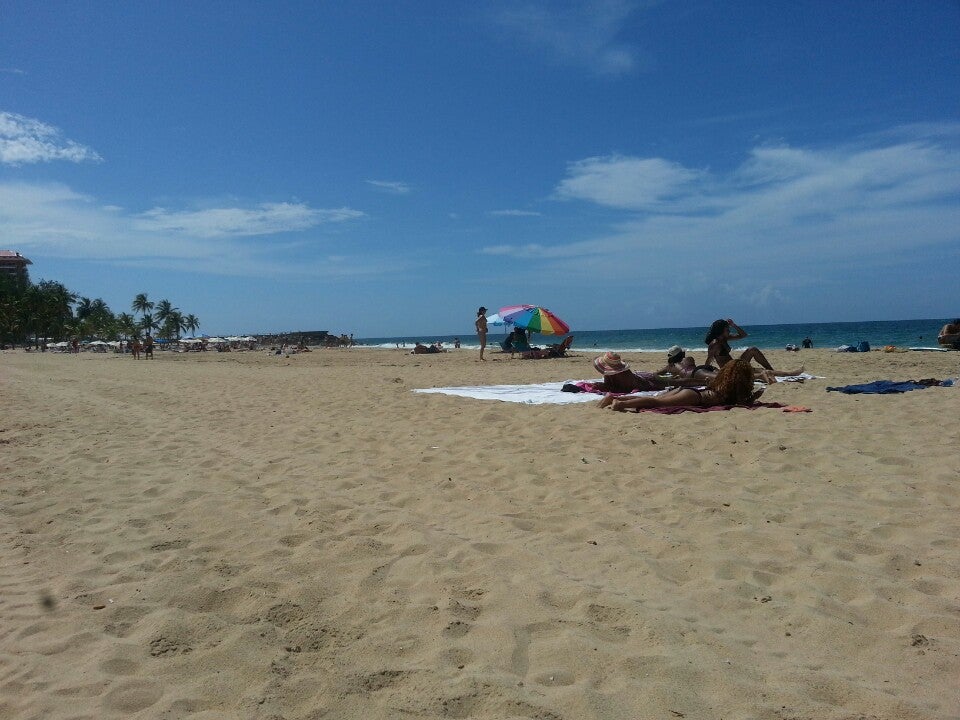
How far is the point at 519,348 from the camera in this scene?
19.9m

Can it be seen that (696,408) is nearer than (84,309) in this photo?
Yes

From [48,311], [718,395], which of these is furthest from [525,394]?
[48,311]

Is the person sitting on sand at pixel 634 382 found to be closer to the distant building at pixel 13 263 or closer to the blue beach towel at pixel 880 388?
the blue beach towel at pixel 880 388

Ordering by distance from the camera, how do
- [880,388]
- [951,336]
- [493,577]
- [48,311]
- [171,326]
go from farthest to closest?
[171,326]
[48,311]
[951,336]
[880,388]
[493,577]

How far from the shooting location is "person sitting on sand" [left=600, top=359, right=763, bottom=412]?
6949 mm

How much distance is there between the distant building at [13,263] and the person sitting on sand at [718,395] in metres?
107

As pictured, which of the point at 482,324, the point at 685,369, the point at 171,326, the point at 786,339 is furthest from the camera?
the point at 171,326

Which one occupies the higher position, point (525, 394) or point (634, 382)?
point (634, 382)

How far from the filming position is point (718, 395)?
23.1 ft

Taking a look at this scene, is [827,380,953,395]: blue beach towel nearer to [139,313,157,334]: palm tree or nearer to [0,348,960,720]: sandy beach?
[0,348,960,720]: sandy beach

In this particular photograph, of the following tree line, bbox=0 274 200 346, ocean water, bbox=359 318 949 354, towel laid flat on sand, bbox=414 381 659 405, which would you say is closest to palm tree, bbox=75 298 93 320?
tree line, bbox=0 274 200 346

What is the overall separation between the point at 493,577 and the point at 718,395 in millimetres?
5172

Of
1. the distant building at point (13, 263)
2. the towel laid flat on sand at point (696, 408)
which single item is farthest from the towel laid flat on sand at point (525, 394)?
the distant building at point (13, 263)

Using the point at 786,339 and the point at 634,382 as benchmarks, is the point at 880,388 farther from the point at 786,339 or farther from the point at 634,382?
the point at 786,339
